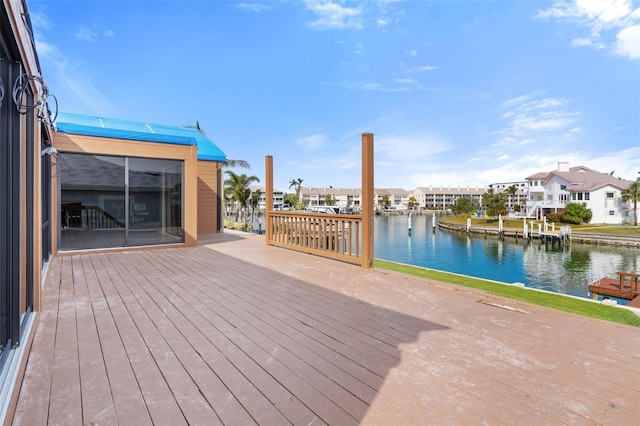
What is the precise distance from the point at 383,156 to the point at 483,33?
21.9m

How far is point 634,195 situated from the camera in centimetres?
3183

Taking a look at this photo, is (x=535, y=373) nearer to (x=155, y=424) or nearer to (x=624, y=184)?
(x=155, y=424)

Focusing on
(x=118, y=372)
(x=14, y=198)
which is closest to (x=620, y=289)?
(x=118, y=372)

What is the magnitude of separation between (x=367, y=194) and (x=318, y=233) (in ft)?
5.08

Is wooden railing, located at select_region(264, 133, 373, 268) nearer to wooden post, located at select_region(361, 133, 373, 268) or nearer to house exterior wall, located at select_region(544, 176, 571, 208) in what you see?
wooden post, located at select_region(361, 133, 373, 268)

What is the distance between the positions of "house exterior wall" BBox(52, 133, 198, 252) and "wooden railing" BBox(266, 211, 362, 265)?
5.76 ft

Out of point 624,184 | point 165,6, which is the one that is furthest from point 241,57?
point 624,184

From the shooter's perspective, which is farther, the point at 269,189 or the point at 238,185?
the point at 238,185

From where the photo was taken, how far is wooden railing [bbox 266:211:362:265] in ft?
17.0

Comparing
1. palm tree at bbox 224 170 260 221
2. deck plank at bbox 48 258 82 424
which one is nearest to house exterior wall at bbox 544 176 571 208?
palm tree at bbox 224 170 260 221

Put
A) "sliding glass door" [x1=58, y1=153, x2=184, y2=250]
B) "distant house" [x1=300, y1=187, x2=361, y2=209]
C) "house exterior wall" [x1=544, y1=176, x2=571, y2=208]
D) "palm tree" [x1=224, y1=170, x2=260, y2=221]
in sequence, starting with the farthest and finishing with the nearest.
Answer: "distant house" [x1=300, y1=187, x2=361, y2=209]
"house exterior wall" [x1=544, y1=176, x2=571, y2=208]
"palm tree" [x1=224, y1=170, x2=260, y2=221]
"sliding glass door" [x1=58, y1=153, x2=184, y2=250]

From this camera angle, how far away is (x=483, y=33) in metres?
11.9

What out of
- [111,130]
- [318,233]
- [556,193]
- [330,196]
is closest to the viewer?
[318,233]

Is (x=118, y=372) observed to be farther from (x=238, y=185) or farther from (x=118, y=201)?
(x=238, y=185)
